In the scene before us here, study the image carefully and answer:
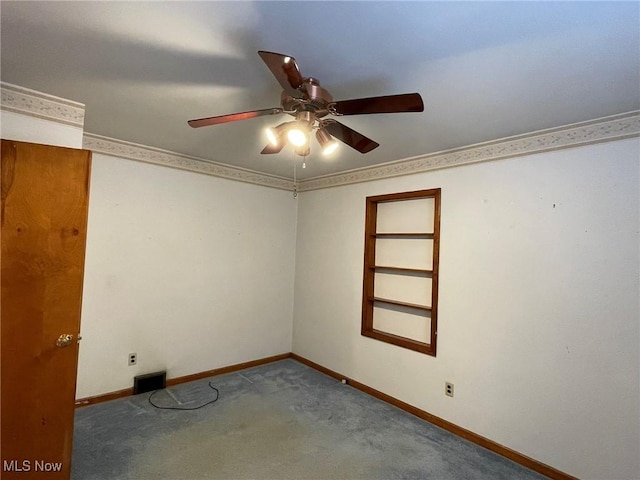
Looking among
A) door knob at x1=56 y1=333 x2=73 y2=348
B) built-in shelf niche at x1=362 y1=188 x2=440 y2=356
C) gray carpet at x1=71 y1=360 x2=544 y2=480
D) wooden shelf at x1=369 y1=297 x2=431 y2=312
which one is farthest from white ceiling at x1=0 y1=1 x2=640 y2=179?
gray carpet at x1=71 y1=360 x2=544 y2=480

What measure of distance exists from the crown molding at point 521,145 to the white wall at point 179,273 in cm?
152

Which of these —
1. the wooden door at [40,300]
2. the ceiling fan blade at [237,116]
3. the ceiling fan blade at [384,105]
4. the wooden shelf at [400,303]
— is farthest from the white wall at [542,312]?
the wooden door at [40,300]

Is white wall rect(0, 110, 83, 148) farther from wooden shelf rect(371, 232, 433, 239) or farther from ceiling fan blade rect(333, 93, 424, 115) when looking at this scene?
wooden shelf rect(371, 232, 433, 239)

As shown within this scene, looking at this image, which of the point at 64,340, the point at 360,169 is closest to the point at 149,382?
the point at 64,340

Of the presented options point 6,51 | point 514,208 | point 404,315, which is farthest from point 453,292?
point 6,51

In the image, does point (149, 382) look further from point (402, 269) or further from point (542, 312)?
point (542, 312)

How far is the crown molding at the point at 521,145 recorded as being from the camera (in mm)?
2055

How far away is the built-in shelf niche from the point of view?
305cm

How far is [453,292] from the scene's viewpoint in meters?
2.82

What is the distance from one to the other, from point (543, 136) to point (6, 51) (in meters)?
3.32

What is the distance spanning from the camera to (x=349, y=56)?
5.09ft

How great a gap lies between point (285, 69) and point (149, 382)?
3.22 metres

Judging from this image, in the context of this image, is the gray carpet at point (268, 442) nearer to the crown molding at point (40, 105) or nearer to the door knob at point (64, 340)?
the door knob at point (64, 340)

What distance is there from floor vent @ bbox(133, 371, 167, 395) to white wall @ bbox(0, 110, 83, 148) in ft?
7.30
